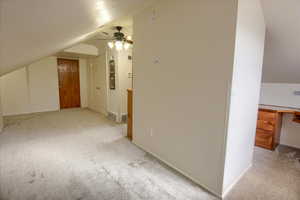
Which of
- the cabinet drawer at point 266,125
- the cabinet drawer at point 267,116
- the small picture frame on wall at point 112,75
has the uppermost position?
the small picture frame on wall at point 112,75

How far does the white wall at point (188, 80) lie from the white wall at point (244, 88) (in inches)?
3.8

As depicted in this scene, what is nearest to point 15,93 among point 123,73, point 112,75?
point 112,75

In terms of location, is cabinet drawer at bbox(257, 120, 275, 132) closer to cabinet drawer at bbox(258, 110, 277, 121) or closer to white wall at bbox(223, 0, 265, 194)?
cabinet drawer at bbox(258, 110, 277, 121)

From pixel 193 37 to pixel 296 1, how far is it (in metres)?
1.03

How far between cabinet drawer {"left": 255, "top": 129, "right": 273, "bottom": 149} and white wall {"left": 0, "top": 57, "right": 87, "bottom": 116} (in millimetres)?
6334

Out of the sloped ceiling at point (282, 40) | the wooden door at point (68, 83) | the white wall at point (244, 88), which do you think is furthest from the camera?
the wooden door at point (68, 83)

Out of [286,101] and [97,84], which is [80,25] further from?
[97,84]

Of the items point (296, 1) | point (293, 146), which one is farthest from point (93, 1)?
point (293, 146)

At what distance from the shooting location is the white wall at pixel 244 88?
1483 millimetres

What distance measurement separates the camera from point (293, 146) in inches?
115

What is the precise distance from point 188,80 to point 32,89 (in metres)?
5.60

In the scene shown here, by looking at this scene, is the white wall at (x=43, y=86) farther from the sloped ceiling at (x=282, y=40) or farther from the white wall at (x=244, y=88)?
the sloped ceiling at (x=282, y=40)

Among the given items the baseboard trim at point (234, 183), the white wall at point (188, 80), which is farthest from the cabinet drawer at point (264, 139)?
the white wall at point (188, 80)

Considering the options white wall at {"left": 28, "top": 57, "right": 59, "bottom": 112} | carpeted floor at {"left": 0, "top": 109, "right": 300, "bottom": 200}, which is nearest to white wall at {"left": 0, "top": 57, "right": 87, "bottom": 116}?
white wall at {"left": 28, "top": 57, "right": 59, "bottom": 112}
